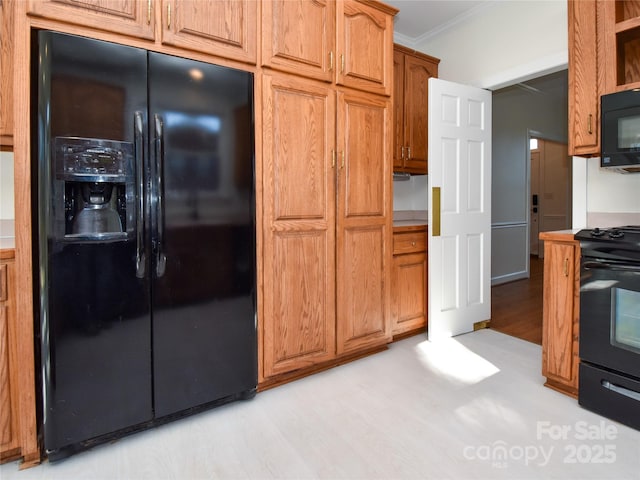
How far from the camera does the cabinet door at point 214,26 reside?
176 cm

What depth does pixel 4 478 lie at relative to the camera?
4.83 feet

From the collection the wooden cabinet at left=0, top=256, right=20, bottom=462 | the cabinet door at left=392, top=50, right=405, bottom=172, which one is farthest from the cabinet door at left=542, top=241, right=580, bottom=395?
the wooden cabinet at left=0, top=256, right=20, bottom=462

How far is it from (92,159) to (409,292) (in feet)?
7.88

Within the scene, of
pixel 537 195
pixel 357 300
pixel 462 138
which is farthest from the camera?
pixel 537 195

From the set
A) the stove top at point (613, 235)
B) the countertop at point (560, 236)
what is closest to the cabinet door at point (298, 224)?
the countertop at point (560, 236)

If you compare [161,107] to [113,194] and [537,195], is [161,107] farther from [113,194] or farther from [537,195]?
[537,195]

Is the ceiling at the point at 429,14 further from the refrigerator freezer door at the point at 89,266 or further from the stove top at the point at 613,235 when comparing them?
the refrigerator freezer door at the point at 89,266

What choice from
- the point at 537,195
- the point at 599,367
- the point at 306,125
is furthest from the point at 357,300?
the point at 537,195

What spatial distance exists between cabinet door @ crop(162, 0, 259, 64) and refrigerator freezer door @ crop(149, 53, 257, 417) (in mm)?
114

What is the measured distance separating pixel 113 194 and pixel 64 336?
659 mm

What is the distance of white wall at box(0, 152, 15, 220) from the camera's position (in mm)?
1911

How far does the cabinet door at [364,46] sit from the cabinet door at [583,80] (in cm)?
112

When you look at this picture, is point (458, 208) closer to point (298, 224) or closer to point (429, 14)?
point (298, 224)

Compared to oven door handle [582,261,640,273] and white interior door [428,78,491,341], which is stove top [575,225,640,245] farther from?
white interior door [428,78,491,341]
